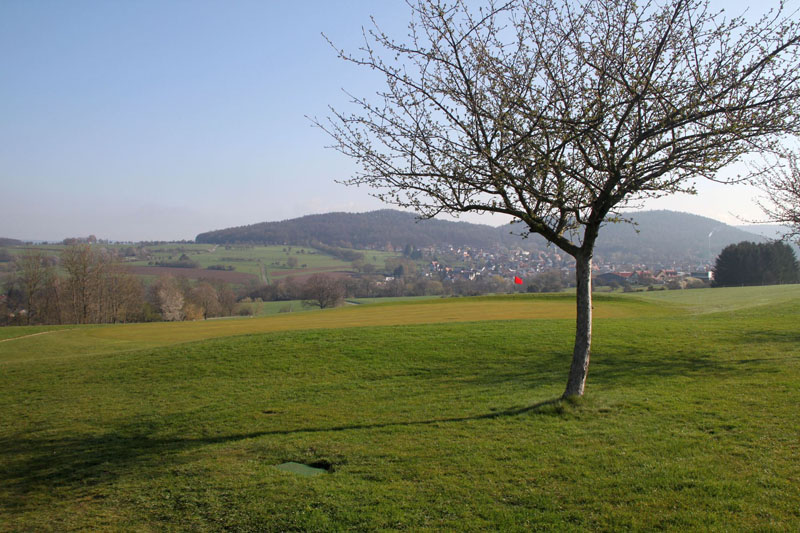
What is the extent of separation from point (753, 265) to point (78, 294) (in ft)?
254

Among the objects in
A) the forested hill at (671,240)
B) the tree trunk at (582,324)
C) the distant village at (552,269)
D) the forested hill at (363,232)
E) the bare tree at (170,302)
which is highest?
the forested hill at (363,232)

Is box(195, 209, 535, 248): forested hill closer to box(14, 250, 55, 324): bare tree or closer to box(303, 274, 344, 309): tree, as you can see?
box(303, 274, 344, 309): tree

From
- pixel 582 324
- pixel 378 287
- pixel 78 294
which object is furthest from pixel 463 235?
pixel 582 324

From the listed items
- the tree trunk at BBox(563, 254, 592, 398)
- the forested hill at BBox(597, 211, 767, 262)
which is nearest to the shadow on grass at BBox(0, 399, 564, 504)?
the tree trunk at BBox(563, 254, 592, 398)

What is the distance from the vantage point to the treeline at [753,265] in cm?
6475

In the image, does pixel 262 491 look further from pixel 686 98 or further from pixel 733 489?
pixel 686 98

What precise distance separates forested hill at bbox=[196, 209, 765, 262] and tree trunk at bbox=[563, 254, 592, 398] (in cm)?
3875

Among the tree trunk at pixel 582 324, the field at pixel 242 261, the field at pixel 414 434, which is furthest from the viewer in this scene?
the field at pixel 242 261

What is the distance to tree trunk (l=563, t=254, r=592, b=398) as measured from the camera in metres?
9.12

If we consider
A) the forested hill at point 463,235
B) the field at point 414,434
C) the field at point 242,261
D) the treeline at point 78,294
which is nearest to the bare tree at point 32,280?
the treeline at point 78,294

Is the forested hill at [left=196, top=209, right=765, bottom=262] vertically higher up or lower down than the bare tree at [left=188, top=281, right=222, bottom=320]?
higher up

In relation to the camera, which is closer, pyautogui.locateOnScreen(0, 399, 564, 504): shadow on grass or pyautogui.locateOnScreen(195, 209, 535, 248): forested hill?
pyautogui.locateOnScreen(0, 399, 564, 504): shadow on grass

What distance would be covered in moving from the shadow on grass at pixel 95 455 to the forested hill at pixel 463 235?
128ft

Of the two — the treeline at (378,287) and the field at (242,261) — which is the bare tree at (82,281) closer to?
the treeline at (378,287)
